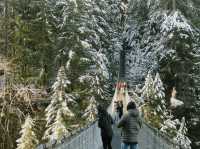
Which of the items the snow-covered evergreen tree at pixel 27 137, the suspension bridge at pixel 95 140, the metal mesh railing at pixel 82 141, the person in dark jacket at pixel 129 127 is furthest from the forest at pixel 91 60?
the person in dark jacket at pixel 129 127

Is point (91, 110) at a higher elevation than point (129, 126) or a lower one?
lower

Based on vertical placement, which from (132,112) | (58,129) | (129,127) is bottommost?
(58,129)

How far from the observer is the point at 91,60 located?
36.0m

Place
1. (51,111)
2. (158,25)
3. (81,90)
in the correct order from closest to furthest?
(51,111), (81,90), (158,25)

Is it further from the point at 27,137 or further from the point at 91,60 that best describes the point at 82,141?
the point at 91,60

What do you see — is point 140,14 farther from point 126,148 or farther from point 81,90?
point 126,148

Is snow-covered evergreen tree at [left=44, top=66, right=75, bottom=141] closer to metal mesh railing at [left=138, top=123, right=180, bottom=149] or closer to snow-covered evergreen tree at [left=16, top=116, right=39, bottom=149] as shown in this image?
snow-covered evergreen tree at [left=16, top=116, right=39, bottom=149]

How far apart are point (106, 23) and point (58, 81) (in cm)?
1167

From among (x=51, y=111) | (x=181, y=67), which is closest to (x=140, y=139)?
(x=51, y=111)

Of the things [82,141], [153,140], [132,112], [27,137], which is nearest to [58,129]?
[27,137]

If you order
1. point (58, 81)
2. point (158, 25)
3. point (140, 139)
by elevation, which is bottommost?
point (140, 139)

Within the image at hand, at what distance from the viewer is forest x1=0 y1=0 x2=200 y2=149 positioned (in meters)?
31.4

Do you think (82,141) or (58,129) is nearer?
(82,141)

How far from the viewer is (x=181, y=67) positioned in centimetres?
3697
